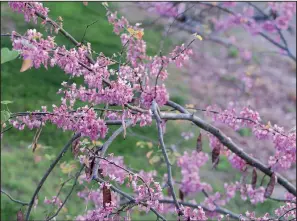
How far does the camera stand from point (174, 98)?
799cm

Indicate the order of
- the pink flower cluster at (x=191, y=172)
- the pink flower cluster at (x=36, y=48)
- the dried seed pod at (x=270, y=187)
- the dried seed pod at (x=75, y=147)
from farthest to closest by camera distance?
1. the pink flower cluster at (x=191, y=172)
2. the dried seed pod at (x=270, y=187)
3. the dried seed pod at (x=75, y=147)
4. the pink flower cluster at (x=36, y=48)

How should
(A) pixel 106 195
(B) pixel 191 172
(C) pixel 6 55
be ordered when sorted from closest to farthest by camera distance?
(C) pixel 6 55 → (A) pixel 106 195 → (B) pixel 191 172

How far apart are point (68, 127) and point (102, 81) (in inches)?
9.9


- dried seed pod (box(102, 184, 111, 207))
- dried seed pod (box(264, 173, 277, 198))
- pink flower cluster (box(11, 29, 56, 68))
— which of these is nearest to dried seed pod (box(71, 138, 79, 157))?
dried seed pod (box(102, 184, 111, 207))

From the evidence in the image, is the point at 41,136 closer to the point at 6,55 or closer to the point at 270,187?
the point at 270,187

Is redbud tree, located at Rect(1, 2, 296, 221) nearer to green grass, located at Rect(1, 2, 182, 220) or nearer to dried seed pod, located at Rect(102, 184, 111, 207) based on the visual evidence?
dried seed pod, located at Rect(102, 184, 111, 207)

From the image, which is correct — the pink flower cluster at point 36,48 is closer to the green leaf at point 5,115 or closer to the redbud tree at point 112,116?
the redbud tree at point 112,116

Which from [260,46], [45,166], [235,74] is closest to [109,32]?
[235,74]

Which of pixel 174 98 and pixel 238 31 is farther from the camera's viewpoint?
pixel 238 31

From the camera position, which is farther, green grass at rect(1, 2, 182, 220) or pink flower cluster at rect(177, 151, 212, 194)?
green grass at rect(1, 2, 182, 220)

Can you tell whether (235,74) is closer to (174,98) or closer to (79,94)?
(174,98)

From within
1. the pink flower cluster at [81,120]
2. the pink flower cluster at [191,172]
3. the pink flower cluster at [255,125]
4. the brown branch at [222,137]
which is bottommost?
Result: the pink flower cluster at [81,120]

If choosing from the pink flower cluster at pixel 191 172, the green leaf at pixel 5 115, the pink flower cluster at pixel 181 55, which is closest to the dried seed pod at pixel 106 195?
the green leaf at pixel 5 115

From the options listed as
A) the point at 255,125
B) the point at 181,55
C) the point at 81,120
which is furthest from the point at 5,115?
the point at 255,125
